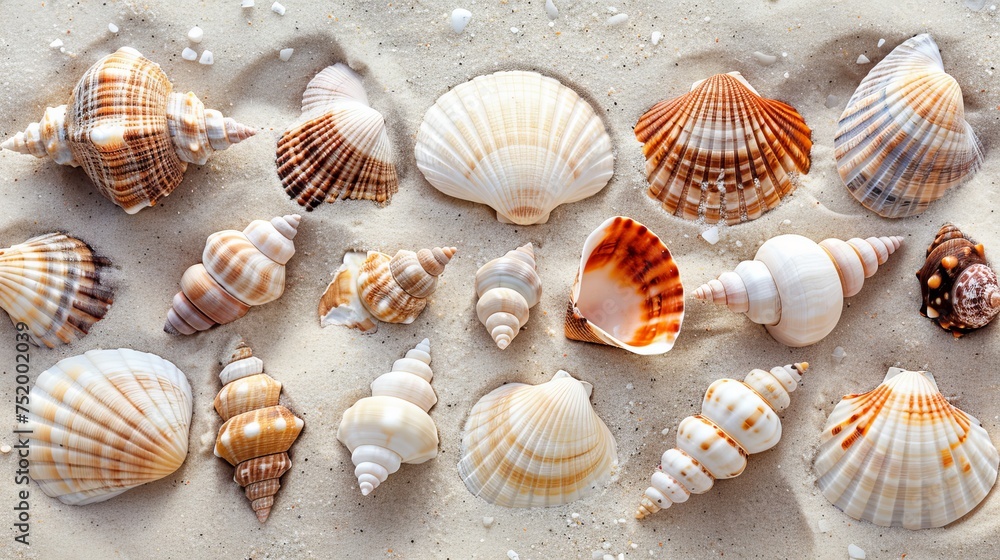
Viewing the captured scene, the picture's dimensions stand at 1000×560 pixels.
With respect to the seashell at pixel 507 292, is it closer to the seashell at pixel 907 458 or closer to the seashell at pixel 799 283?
the seashell at pixel 799 283

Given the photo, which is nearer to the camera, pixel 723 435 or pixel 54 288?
pixel 723 435

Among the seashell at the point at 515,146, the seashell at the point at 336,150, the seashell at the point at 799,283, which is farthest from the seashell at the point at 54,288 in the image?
the seashell at the point at 799,283

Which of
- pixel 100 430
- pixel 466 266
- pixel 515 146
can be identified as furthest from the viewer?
pixel 466 266

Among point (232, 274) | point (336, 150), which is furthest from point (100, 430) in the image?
point (336, 150)

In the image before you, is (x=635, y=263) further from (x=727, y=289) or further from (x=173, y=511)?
(x=173, y=511)

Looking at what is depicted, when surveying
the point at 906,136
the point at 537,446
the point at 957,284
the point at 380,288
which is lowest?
the point at 537,446

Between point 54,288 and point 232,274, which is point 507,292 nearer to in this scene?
point 232,274
